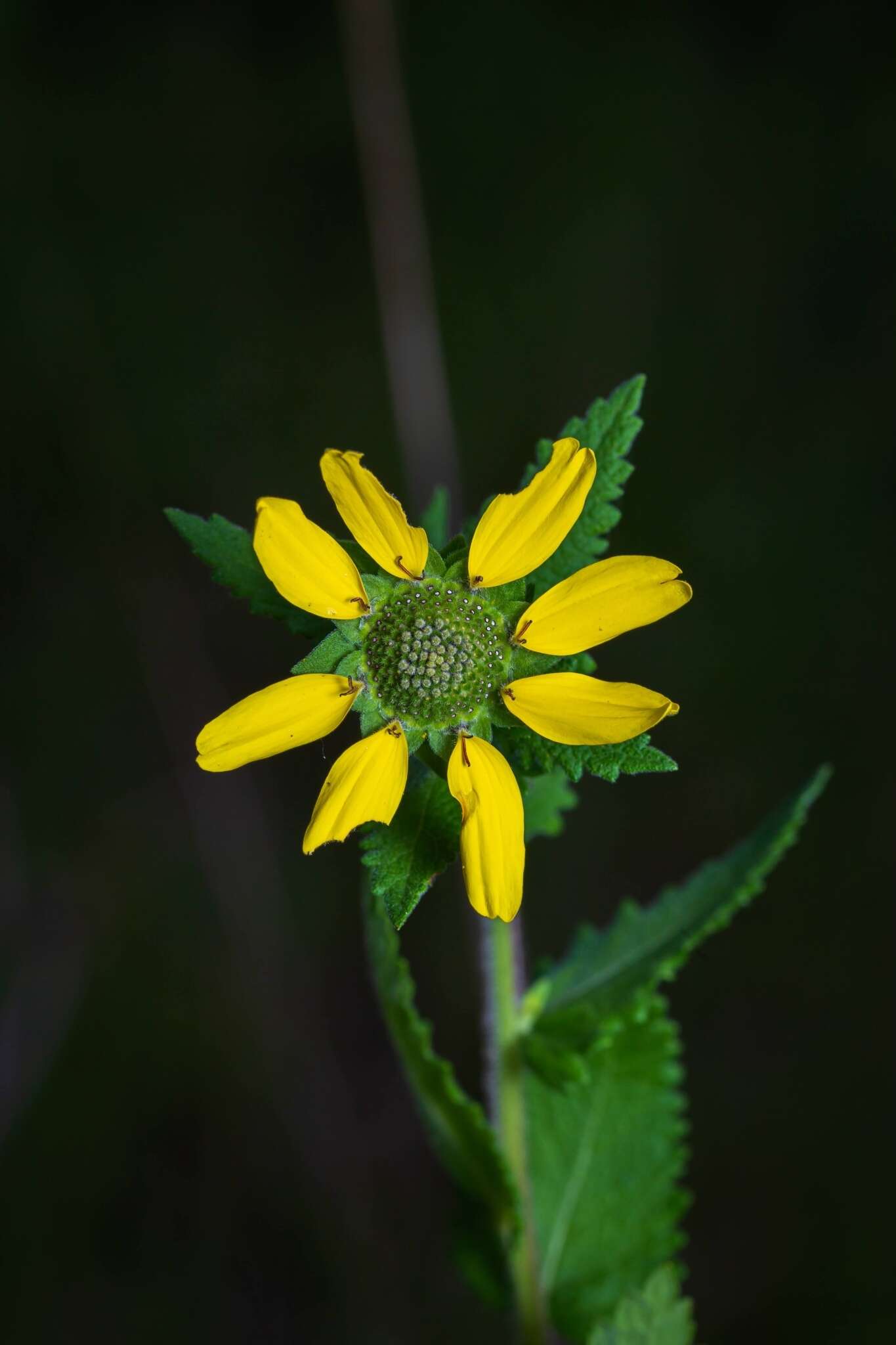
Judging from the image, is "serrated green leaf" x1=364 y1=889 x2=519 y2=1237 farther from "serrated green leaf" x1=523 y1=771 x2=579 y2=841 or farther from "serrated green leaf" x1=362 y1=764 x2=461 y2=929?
"serrated green leaf" x1=523 y1=771 x2=579 y2=841

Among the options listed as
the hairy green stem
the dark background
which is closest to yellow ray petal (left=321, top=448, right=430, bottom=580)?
the hairy green stem

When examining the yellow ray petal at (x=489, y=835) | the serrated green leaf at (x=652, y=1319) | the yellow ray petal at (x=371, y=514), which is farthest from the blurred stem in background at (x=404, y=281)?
the serrated green leaf at (x=652, y=1319)

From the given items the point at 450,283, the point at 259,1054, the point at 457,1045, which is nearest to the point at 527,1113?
the point at 457,1045

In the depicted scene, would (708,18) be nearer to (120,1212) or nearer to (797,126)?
(797,126)

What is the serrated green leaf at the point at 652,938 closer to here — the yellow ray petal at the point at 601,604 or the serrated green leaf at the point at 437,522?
the yellow ray petal at the point at 601,604

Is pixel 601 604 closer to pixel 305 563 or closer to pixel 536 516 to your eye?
pixel 536 516
